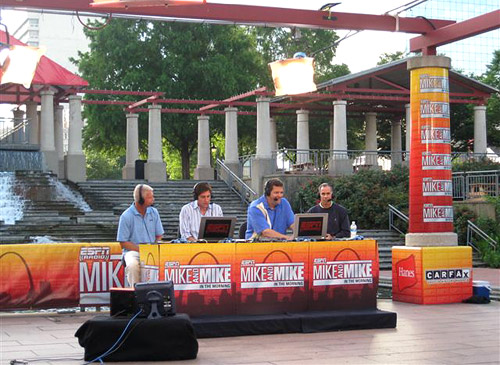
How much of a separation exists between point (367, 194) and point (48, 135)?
13.8 metres

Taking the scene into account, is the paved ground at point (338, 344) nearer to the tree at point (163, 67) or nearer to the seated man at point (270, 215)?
the seated man at point (270, 215)

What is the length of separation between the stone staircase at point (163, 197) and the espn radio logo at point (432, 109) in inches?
582

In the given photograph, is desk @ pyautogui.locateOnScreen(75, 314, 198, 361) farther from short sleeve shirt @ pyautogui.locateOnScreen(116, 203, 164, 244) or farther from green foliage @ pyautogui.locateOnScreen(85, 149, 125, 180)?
green foliage @ pyautogui.locateOnScreen(85, 149, 125, 180)

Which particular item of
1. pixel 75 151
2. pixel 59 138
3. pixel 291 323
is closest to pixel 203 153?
pixel 59 138

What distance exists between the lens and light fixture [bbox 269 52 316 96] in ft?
44.7

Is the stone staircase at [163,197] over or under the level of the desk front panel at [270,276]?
over

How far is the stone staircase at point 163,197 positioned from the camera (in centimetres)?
3035

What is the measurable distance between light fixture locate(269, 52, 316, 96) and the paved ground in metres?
3.96

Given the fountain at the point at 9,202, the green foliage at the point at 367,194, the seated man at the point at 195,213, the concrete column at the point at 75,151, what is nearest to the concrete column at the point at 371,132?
the green foliage at the point at 367,194

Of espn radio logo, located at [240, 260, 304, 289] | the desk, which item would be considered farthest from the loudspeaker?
espn radio logo, located at [240, 260, 304, 289]

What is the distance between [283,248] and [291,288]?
55 centimetres

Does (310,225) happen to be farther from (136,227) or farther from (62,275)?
(62,275)

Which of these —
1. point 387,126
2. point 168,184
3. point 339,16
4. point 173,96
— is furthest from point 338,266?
point 387,126

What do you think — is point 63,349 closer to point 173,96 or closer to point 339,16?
point 339,16
